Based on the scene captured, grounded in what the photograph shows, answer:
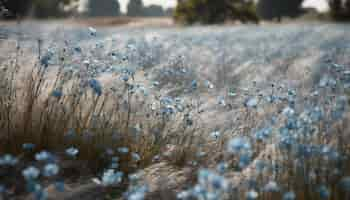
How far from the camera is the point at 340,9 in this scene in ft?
81.2

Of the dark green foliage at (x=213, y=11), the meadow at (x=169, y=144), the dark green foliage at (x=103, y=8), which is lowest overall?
the meadow at (x=169, y=144)

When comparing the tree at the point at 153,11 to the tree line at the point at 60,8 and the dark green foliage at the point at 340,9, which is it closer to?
the tree line at the point at 60,8

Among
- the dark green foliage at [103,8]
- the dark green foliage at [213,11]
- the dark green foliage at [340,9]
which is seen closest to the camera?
the dark green foliage at [213,11]

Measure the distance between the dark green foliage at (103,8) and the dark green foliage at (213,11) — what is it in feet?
133

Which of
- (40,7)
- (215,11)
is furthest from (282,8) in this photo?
(40,7)

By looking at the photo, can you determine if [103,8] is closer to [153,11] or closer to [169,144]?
[153,11]

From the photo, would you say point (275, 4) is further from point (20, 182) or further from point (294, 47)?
point (20, 182)

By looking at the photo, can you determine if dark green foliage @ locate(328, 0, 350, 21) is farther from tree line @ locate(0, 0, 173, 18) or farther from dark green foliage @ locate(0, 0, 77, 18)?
dark green foliage @ locate(0, 0, 77, 18)

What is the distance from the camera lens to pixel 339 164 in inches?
75.7

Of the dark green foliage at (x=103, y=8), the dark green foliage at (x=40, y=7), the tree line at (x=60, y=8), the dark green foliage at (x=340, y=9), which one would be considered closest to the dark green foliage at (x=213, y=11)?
the tree line at (x=60, y=8)

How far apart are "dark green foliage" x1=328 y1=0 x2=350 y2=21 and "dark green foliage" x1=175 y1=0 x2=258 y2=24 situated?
6472 mm

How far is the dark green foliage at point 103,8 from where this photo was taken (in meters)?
60.1

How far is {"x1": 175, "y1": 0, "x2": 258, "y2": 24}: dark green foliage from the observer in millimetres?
21719

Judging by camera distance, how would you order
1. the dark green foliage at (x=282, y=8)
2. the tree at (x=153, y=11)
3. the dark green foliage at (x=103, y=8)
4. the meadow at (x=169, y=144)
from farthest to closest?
1. the tree at (x=153, y=11)
2. the dark green foliage at (x=103, y=8)
3. the dark green foliage at (x=282, y=8)
4. the meadow at (x=169, y=144)
